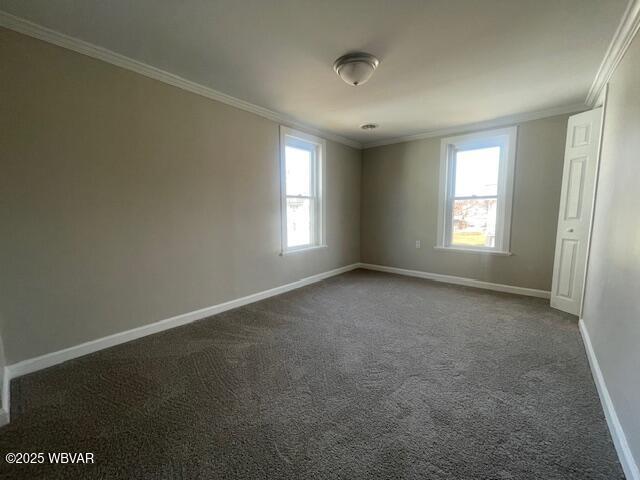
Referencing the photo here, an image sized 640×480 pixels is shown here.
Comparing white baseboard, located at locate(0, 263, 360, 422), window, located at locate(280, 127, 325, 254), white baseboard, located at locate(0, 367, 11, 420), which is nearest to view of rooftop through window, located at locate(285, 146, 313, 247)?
window, located at locate(280, 127, 325, 254)

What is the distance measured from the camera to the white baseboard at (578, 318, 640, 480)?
1201 millimetres

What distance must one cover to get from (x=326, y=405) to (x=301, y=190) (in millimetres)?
3150

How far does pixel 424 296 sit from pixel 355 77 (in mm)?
2816

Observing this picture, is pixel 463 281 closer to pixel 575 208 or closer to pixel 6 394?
pixel 575 208

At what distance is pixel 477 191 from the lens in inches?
162

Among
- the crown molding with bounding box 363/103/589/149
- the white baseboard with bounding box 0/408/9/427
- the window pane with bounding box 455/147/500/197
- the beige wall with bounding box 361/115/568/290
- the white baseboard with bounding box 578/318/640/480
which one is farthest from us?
the window pane with bounding box 455/147/500/197

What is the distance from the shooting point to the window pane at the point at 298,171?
4.01 m

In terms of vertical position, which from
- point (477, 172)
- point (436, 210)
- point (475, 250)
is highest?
point (477, 172)

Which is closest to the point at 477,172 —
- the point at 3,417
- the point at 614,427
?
the point at 614,427

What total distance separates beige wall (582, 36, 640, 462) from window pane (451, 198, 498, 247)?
5.19 feet

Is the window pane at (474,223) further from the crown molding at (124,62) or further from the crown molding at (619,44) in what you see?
the crown molding at (124,62)

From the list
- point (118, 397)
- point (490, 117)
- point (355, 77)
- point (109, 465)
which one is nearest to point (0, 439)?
point (118, 397)

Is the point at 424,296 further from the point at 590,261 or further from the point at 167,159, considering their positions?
the point at 167,159

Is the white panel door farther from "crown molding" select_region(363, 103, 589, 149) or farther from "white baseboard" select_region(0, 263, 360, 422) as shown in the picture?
"white baseboard" select_region(0, 263, 360, 422)
